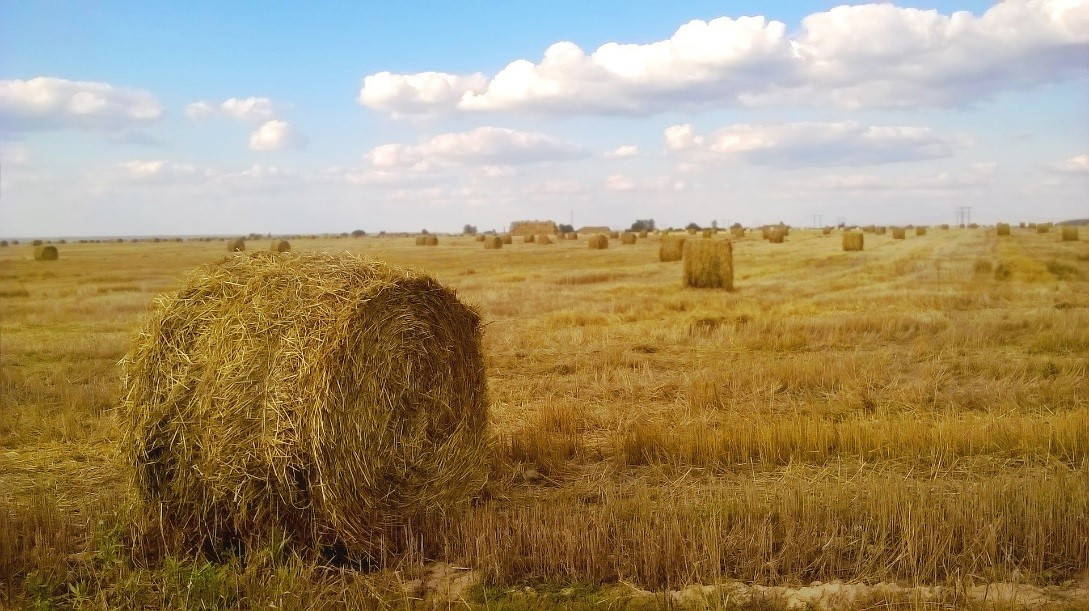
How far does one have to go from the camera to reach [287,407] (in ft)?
16.6

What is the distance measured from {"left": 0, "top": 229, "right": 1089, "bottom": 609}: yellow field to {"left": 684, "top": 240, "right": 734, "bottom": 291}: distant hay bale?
703cm

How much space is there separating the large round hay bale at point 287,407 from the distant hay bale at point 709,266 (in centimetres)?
1590

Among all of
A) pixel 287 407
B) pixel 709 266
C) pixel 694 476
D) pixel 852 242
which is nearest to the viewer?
pixel 287 407

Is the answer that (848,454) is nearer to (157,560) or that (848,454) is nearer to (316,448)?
(316,448)

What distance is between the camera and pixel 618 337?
1309cm

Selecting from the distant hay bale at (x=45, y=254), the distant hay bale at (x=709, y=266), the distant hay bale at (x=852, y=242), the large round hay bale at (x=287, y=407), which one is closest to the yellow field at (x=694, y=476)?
A: the large round hay bale at (x=287, y=407)

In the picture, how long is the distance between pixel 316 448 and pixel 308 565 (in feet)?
2.36

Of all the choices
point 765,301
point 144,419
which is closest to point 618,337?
point 765,301

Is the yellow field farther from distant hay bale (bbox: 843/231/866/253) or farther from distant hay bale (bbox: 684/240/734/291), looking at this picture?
distant hay bale (bbox: 843/231/866/253)

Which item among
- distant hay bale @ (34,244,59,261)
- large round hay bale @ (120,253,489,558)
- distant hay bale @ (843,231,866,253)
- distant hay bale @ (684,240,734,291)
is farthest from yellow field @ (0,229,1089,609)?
distant hay bale @ (34,244,59,261)

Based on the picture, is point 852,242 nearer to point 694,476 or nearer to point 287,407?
point 694,476

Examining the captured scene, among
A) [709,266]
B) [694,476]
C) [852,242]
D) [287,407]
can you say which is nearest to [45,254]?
[709,266]

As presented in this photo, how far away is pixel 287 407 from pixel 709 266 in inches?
669

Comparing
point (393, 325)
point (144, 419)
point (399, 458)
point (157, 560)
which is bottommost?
point (157, 560)
